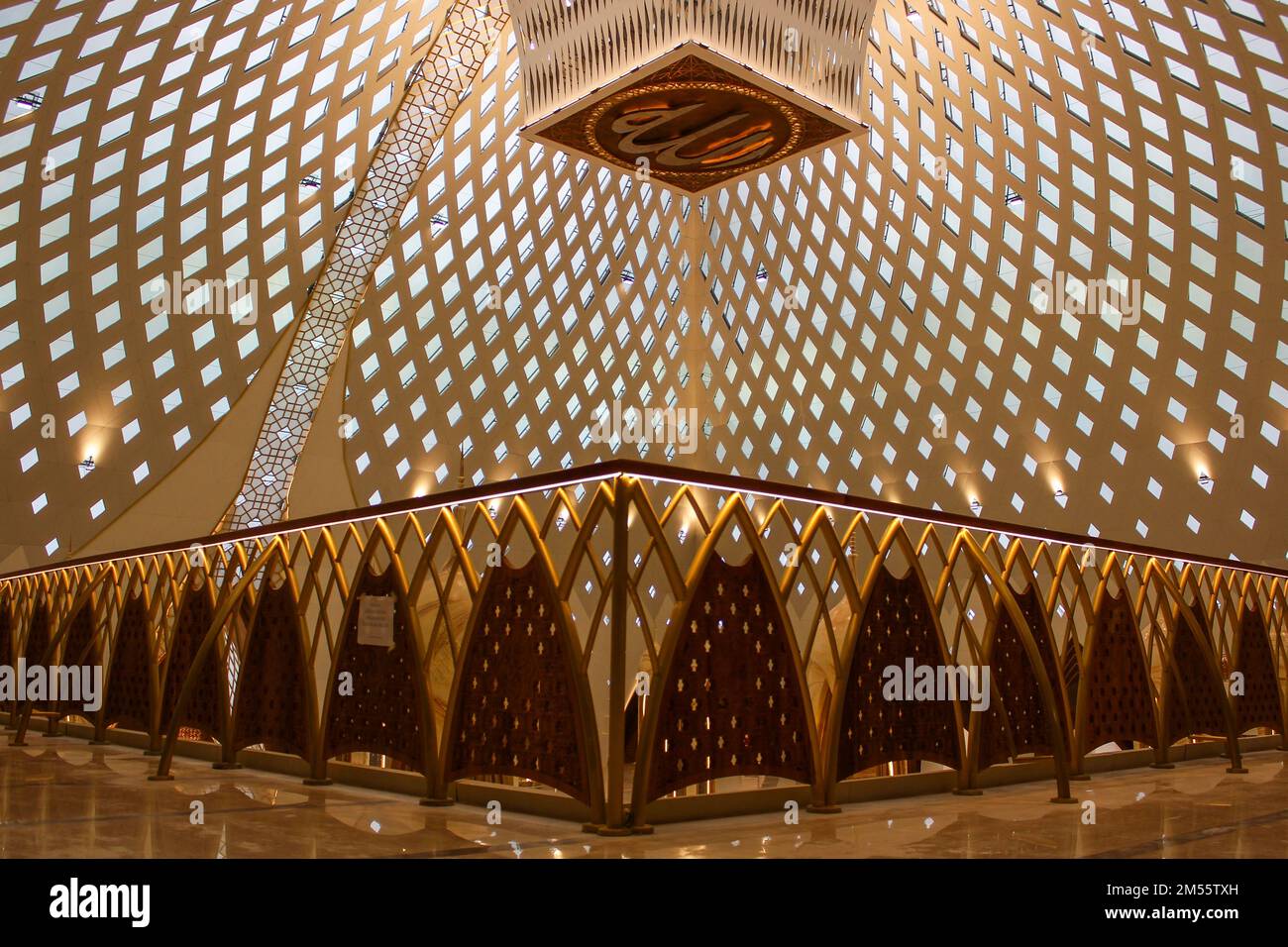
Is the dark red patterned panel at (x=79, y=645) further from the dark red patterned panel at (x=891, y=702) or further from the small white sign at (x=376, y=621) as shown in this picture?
the dark red patterned panel at (x=891, y=702)

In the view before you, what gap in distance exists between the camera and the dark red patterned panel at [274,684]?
18.5 feet

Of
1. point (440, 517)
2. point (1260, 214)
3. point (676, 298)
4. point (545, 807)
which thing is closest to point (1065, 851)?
point (545, 807)

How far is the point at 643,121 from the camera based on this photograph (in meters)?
10.5

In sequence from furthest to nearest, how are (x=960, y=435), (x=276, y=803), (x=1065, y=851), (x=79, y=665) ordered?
(x=960, y=435)
(x=79, y=665)
(x=276, y=803)
(x=1065, y=851)

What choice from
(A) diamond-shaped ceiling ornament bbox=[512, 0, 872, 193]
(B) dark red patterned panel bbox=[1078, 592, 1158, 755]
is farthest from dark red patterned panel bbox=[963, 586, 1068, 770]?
(A) diamond-shaped ceiling ornament bbox=[512, 0, 872, 193]

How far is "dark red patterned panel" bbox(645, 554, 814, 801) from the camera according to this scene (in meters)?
4.25

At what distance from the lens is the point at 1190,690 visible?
728 centimetres

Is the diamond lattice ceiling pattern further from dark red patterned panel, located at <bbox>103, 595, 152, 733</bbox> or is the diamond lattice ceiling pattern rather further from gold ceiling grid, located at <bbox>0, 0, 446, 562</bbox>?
dark red patterned panel, located at <bbox>103, 595, 152, 733</bbox>

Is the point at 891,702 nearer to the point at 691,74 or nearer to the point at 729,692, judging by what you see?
the point at 729,692

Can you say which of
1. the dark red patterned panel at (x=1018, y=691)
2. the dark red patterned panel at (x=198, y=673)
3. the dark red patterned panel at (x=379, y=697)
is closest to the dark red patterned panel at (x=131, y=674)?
the dark red patterned panel at (x=198, y=673)

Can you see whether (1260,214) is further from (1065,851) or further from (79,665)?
(79,665)

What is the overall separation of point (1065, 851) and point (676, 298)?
20281 millimetres

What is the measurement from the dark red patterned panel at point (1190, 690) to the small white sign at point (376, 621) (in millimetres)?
5054

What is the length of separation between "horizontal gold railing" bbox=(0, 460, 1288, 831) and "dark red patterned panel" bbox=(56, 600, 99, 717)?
0.03 m
